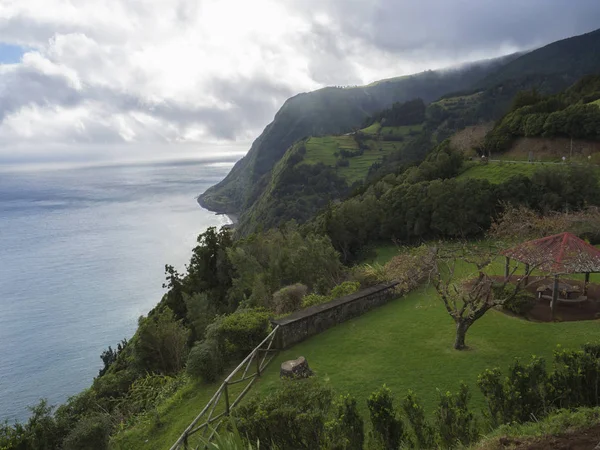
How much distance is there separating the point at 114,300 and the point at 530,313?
5554 centimetres

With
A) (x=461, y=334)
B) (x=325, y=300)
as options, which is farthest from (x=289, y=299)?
(x=461, y=334)

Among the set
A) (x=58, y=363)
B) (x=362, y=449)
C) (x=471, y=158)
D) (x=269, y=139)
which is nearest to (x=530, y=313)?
(x=362, y=449)

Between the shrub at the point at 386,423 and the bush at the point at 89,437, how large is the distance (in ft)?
16.0

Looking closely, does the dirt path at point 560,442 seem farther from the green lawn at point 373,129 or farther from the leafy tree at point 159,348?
the green lawn at point 373,129

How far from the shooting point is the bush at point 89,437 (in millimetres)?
6773

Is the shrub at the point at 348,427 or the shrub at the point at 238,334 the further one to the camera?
the shrub at the point at 238,334

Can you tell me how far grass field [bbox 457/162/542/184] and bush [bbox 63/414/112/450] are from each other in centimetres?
3261

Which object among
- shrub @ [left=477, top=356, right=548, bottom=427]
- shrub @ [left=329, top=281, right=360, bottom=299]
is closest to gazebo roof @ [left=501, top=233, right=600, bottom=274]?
shrub @ [left=329, top=281, right=360, bottom=299]

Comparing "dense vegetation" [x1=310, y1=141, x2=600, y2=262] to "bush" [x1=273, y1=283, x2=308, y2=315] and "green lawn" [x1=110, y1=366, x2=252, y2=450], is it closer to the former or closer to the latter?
"bush" [x1=273, y1=283, x2=308, y2=315]

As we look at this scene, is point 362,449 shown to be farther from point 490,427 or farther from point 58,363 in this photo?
point 58,363

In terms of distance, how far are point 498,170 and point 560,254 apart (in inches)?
1078

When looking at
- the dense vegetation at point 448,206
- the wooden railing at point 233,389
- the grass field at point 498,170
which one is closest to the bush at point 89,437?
the wooden railing at point 233,389

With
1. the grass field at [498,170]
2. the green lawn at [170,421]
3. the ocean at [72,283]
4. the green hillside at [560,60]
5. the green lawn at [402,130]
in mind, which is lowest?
the ocean at [72,283]

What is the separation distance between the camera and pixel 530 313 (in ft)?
40.3
